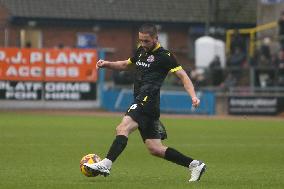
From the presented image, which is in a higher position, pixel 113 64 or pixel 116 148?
pixel 113 64

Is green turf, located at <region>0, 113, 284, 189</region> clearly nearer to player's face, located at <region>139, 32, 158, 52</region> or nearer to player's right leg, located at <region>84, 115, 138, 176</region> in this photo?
player's right leg, located at <region>84, 115, 138, 176</region>

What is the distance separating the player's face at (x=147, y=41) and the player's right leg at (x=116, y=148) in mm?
958

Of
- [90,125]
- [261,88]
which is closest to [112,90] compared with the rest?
[261,88]

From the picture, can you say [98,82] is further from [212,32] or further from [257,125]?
[212,32]

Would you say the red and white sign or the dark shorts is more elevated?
the dark shorts

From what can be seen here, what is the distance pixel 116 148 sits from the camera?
11.9 metres

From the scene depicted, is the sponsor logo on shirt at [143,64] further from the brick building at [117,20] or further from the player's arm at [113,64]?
the brick building at [117,20]

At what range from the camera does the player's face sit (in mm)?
12062

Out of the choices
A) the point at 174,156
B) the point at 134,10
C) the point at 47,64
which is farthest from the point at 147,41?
the point at 134,10

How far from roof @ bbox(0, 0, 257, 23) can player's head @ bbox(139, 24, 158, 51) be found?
3346 cm


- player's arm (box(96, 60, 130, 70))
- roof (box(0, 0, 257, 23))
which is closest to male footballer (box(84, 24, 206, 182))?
player's arm (box(96, 60, 130, 70))

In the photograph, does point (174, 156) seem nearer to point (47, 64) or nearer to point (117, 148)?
point (117, 148)

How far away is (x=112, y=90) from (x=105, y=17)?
1312 centimetres

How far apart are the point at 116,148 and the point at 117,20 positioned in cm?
3539
